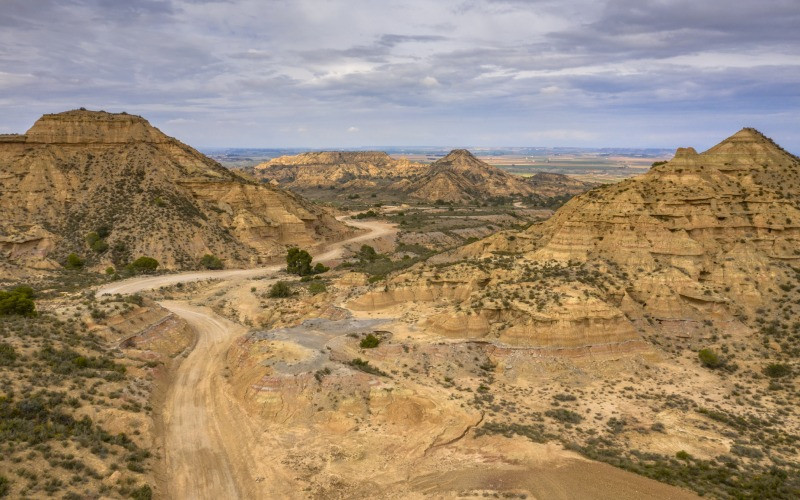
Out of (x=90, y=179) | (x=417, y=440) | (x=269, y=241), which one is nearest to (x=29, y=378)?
(x=417, y=440)

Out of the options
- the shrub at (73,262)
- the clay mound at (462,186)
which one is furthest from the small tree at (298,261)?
the clay mound at (462,186)

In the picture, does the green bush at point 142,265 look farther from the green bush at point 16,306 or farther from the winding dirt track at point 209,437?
the green bush at point 16,306

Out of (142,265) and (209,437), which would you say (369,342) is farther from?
(142,265)

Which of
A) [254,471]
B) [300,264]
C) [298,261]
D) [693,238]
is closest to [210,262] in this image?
[298,261]

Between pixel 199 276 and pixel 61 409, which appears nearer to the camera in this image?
pixel 61 409

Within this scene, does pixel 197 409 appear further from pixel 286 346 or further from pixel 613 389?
pixel 613 389

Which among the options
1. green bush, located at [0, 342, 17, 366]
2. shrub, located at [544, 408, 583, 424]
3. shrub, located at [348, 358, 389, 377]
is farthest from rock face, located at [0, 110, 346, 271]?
shrub, located at [544, 408, 583, 424]
